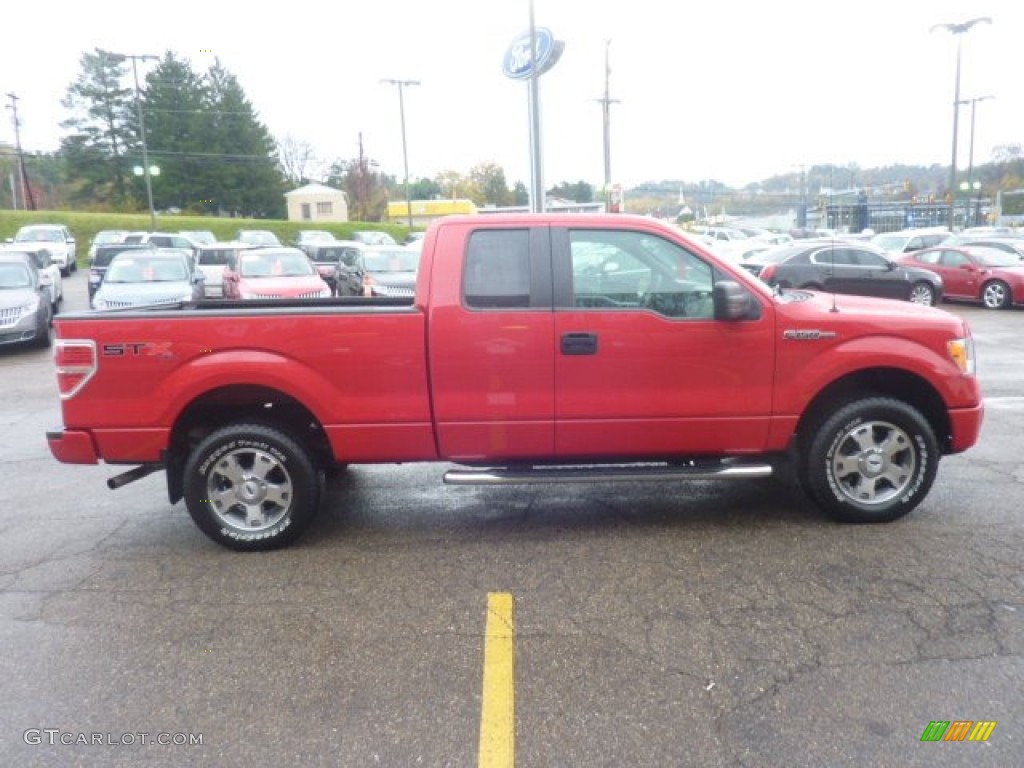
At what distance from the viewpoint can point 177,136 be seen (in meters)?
63.7

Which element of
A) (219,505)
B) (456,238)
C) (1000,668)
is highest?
(456,238)

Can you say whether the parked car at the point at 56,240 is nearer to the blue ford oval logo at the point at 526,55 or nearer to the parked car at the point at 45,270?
the parked car at the point at 45,270

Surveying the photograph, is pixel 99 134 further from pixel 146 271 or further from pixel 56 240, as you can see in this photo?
pixel 146 271

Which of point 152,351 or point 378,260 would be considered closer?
point 152,351

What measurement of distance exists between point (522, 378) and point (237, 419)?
1.74 metres

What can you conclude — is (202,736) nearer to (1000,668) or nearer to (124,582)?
(124,582)

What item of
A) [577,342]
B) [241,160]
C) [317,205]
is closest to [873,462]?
[577,342]

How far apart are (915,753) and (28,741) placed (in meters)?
3.18

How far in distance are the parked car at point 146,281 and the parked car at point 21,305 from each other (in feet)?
3.11

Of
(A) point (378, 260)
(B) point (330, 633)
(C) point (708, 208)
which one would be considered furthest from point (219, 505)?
(C) point (708, 208)

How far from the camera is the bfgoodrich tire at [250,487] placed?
4.65 metres

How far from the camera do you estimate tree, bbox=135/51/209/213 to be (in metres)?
63.0

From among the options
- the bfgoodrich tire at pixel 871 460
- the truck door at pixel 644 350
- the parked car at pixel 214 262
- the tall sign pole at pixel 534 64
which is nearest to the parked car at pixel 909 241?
the tall sign pole at pixel 534 64

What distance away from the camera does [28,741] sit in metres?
Result: 2.98
